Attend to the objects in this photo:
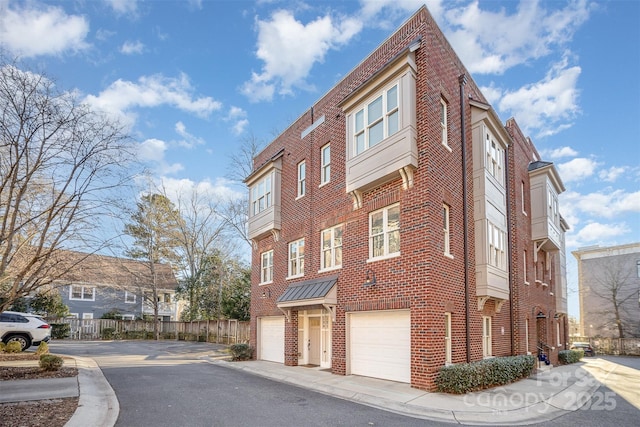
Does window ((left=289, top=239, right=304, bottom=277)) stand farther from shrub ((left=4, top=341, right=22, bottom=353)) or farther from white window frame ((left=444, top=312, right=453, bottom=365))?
shrub ((left=4, top=341, right=22, bottom=353))

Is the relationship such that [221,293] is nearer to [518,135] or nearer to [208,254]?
[208,254]

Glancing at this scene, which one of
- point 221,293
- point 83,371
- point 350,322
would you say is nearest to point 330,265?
point 350,322

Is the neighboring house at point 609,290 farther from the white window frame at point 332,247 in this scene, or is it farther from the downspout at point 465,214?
the white window frame at point 332,247

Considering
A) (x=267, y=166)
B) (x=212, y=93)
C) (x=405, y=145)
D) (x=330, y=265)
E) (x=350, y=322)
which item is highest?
(x=212, y=93)

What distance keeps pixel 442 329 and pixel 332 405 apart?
3726mm

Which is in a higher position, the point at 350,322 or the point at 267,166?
the point at 267,166

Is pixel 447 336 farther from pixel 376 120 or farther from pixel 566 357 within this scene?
pixel 566 357

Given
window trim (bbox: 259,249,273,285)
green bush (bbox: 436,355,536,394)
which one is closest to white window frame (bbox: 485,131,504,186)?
green bush (bbox: 436,355,536,394)

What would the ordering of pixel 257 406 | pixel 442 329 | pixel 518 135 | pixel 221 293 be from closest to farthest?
pixel 257 406
pixel 442 329
pixel 518 135
pixel 221 293

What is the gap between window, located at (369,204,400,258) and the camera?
12.8m

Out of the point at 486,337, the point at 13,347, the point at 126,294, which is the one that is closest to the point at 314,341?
the point at 486,337

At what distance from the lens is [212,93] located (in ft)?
59.5

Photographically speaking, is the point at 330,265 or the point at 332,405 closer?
the point at 332,405

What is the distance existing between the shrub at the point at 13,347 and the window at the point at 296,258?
38.7 feet
